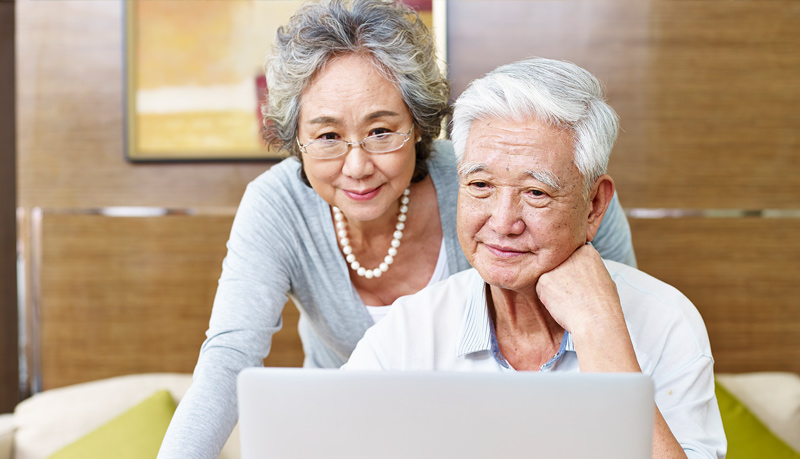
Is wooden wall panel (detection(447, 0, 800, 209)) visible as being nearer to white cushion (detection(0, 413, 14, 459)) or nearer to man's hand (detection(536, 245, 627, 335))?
man's hand (detection(536, 245, 627, 335))

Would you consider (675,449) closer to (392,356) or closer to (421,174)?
(392,356)

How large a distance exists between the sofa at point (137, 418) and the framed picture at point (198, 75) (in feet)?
3.54

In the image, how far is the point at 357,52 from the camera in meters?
1.46

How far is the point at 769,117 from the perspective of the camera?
280 cm

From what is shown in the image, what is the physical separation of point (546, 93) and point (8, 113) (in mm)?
2663

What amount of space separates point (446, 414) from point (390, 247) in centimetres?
100

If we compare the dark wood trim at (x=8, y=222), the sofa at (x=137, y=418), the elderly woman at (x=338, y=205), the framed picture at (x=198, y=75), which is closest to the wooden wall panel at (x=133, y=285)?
the dark wood trim at (x=8, y=222)

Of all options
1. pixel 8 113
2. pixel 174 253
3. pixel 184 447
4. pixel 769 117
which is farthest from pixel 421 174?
pixel 8 113

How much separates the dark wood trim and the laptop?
269 centimetres

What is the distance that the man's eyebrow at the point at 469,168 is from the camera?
121cm

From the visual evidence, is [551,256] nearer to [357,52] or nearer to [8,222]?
[357,52]

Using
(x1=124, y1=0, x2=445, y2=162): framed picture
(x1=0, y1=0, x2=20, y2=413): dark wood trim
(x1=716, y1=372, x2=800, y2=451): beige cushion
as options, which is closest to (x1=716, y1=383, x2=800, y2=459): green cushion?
(x1=716, y1=372, x2=800, y2=451): beige cushion

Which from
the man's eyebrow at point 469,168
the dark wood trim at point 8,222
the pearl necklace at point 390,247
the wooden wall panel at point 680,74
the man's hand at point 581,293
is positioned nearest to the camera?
the man's hand at point 581,293

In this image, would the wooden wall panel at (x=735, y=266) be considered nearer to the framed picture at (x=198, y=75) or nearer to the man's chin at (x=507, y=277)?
the framed picture at (x=198, y=75)
